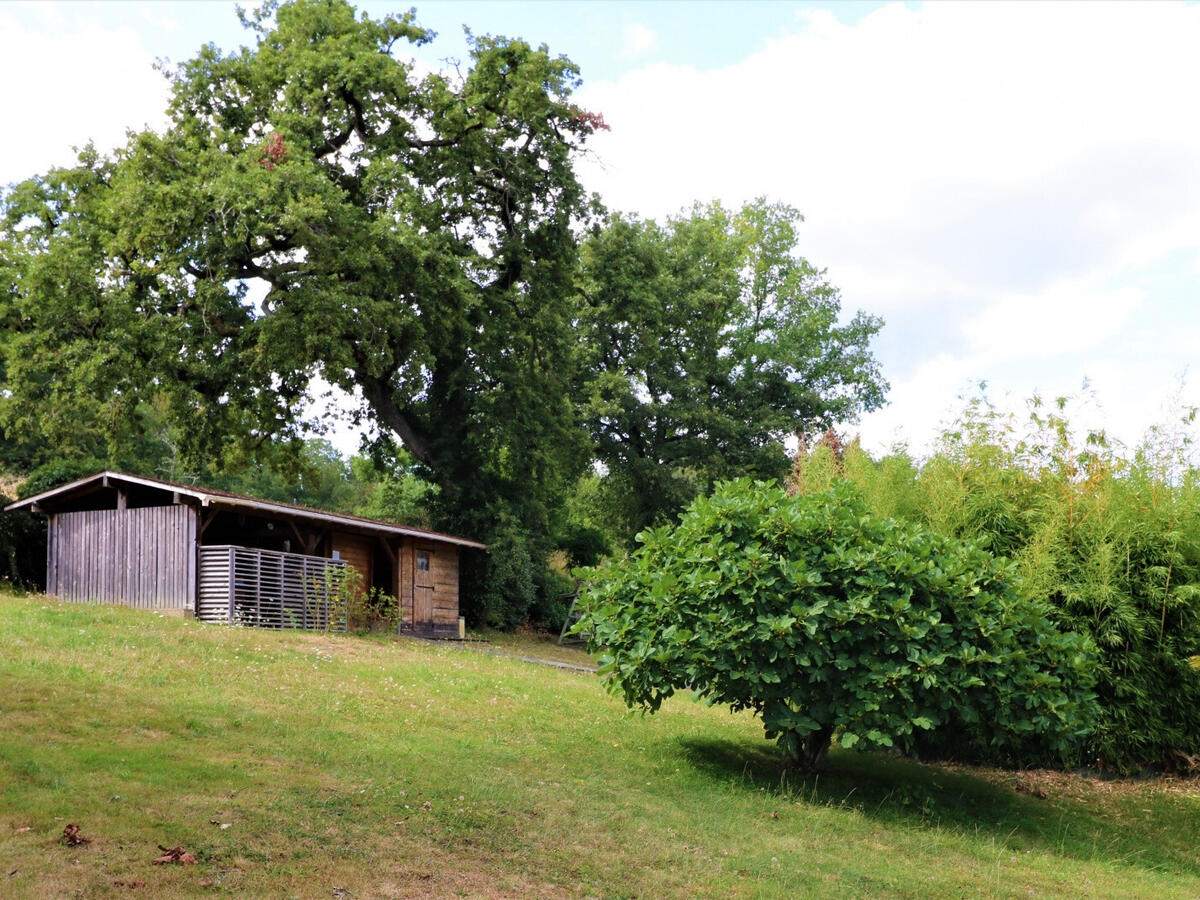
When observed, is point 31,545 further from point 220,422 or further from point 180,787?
point 180,787

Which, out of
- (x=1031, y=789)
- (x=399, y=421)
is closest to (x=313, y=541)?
(x=399, y=421)

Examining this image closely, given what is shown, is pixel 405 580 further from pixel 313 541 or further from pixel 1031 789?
pixel 1031 789

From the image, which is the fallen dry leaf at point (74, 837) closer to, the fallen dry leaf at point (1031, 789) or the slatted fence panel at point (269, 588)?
the fallen dry leaf at point (1031, 789)

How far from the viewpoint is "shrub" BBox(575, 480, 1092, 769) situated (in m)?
10.4

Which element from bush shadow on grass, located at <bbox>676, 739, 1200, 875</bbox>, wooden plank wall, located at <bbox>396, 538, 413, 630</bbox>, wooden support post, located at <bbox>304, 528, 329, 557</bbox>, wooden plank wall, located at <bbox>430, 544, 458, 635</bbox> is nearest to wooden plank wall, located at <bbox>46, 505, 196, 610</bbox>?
wooden support post, located at <bbox>304, 528, 329, 557</bbox>

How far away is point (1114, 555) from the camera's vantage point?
1312 centimetres

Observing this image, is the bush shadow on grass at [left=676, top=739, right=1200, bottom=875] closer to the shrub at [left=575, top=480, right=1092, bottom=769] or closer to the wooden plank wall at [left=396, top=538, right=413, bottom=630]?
the shrub at [left=575, top=480, right=1092, bottom=769]

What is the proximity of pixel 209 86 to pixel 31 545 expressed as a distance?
12967 millimetres

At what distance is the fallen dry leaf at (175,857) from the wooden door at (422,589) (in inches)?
807

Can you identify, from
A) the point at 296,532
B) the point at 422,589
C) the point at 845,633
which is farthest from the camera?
the point at 422,589

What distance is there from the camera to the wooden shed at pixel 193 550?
21.3m

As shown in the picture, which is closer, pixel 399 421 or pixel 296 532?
pixel 296 532

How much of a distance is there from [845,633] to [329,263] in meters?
17.9

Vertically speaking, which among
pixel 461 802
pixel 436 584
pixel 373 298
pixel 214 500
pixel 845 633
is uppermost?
pixel 373 298
